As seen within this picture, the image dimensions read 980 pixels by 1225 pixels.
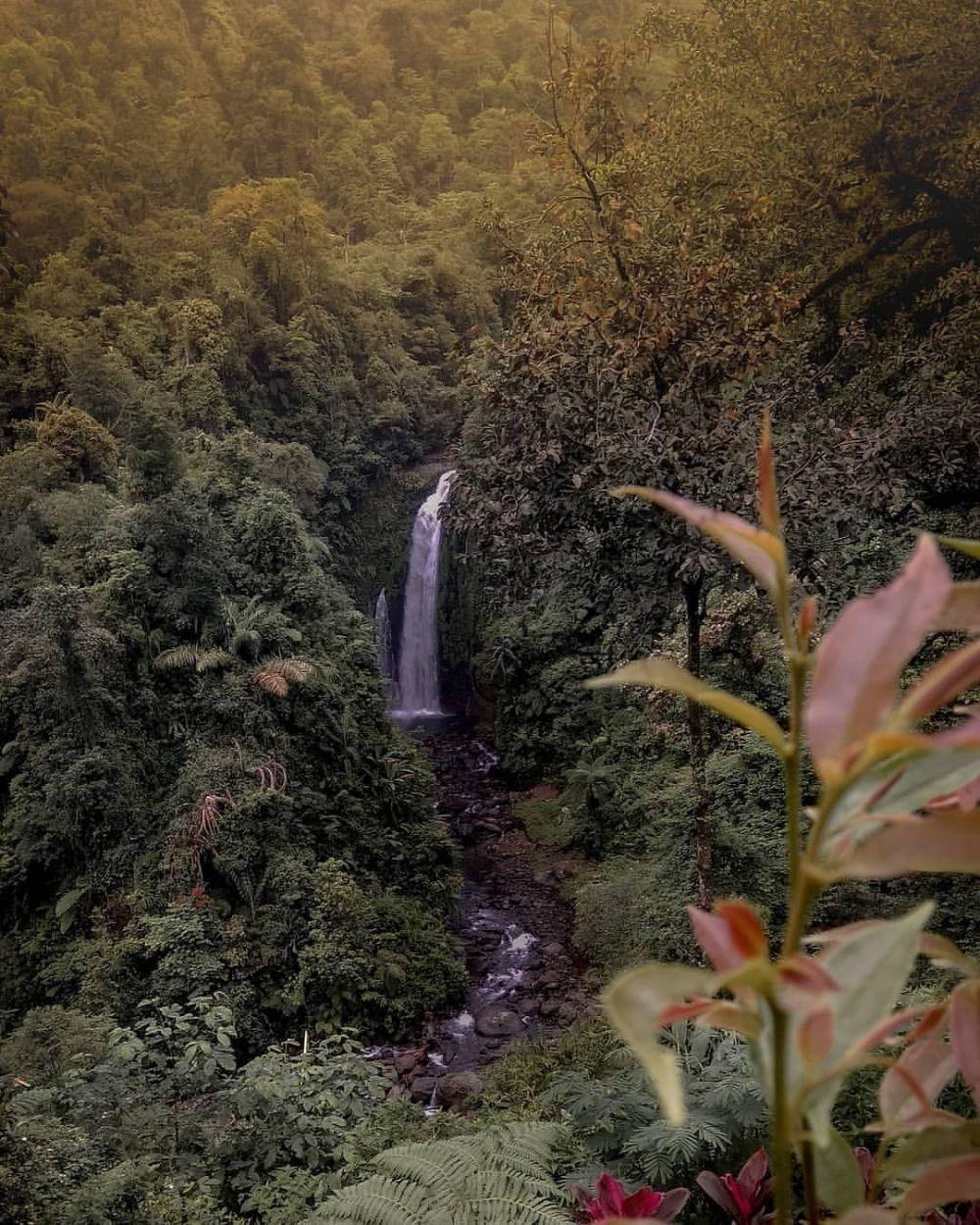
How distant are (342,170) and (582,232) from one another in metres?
24.1

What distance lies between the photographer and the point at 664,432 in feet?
12.8

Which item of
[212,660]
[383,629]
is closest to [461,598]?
[383,629]

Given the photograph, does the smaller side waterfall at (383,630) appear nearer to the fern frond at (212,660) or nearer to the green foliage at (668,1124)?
the fern frond at (212,660)

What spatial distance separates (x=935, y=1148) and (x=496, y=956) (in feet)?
27.0

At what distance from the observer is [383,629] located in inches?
582

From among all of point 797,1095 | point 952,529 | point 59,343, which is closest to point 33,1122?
point 797,1095

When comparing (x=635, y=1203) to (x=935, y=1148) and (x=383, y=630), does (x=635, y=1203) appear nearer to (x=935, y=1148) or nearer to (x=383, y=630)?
(x=935, y=1148)

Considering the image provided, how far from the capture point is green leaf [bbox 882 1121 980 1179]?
1.86ft

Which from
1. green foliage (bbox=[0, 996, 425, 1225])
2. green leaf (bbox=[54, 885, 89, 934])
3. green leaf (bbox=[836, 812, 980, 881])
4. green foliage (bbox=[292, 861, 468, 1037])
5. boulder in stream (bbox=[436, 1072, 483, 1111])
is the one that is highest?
green leaf (bbox=[836, 812, 980, 881])

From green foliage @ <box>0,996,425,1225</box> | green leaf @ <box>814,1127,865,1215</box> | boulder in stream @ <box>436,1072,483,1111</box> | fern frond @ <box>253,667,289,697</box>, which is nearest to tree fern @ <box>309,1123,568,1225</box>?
green foliage @ <box>0,996,425,1225</box>

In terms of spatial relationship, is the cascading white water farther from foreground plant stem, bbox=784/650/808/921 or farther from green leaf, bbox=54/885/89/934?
foreground plant stem, bbox=784/650/808/921

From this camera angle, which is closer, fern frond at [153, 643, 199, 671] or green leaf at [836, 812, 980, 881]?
green leaf at [836, 812, 980, 881]

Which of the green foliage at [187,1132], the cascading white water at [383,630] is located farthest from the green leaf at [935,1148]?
the cascading white water at [383,630]

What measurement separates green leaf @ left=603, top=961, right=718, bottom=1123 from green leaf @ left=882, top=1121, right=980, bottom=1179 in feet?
0.95
